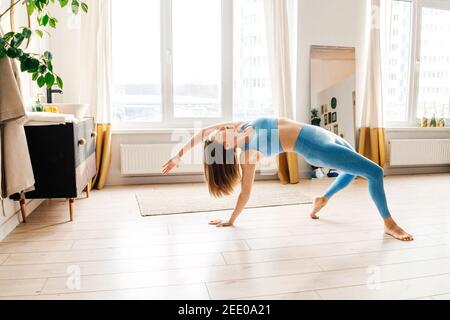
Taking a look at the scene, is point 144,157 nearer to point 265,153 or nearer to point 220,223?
point 220,223

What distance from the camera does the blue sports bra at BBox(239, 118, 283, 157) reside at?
2.36m

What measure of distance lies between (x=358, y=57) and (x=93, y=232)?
3422 millimetres

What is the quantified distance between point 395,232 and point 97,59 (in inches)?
114

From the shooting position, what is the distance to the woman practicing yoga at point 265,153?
2.26 meters

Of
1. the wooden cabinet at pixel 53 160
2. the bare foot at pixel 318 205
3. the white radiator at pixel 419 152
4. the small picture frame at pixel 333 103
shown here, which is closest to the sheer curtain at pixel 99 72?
the wooden cabinet at pixel 53 160

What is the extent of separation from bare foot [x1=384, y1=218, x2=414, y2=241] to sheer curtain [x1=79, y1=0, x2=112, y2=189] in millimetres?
2551

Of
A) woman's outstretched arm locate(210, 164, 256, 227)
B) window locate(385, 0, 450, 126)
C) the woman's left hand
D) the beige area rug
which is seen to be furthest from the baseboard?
window locate(385, 0, 450, 126)

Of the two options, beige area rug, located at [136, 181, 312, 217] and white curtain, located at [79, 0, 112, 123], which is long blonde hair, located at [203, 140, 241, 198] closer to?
beige area rug, located at [136, 181, 312, 217]

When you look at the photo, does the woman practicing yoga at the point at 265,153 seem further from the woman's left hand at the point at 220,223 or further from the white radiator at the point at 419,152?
the white radiator at the point at 419,152

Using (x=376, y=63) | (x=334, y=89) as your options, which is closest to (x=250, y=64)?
(x=334, y=89)

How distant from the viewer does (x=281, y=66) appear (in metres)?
3.92

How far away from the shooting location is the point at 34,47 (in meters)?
3.18

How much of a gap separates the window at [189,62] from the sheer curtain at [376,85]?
1.12 metres
